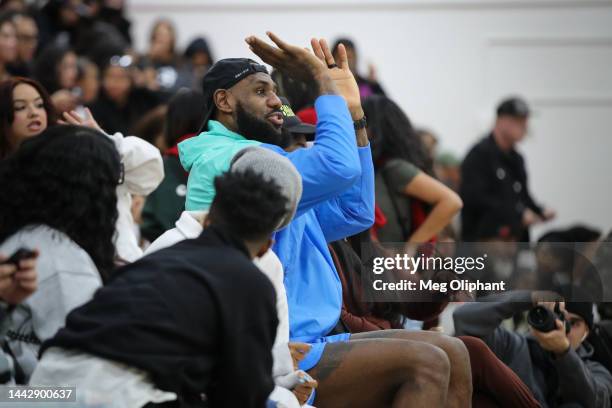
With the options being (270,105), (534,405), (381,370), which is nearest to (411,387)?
(381,370)

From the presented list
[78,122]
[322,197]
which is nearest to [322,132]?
[322,197]

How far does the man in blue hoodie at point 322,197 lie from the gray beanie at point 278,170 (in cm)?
25

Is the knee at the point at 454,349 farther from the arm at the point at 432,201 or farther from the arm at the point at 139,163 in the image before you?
the arm at the point at 432,201

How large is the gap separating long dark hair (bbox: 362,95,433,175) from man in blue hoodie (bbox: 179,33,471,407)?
1.65m

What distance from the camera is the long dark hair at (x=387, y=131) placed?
5.84 metres

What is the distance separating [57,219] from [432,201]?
8.94 ft

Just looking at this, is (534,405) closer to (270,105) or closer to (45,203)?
(270,105)

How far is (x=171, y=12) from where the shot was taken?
42.7 ft

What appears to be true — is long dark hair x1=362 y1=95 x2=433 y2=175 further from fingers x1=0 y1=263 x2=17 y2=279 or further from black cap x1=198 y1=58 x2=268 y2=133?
fingers x1=0 y1=263 x2=17 y2=279

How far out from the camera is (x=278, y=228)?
3.39 m

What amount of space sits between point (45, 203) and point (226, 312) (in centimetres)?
84

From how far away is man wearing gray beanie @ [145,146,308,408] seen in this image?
342cm

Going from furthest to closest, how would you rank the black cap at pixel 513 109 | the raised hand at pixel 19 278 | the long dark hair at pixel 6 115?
the black cap at pixel 513 109
the long dark hair at pixel 6 115
the raised hand at pixel 19 278

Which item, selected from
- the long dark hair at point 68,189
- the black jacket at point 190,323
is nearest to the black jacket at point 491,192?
the long dark hair at point 68,189
